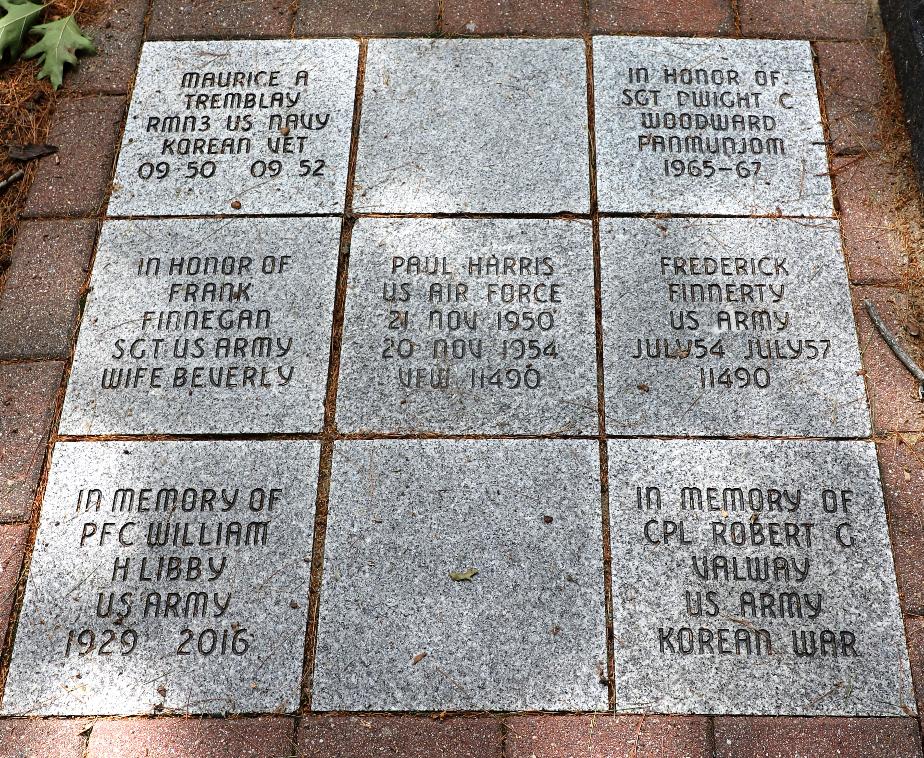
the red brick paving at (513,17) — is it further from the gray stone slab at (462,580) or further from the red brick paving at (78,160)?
the gray stone slab at (462,580)

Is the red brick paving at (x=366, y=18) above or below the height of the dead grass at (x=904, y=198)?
above

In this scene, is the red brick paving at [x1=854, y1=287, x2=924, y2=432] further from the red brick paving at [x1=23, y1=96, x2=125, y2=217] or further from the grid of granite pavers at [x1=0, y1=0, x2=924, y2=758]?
the red brick paving at [x1=23, y1=96, x2=125, y2=217]

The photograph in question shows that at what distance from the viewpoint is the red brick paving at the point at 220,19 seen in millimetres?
3551

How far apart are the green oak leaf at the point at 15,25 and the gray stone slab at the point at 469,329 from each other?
1919 millimetres

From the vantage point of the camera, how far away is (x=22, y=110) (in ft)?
11.4

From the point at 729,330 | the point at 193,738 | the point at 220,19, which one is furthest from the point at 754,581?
the point at 220,19

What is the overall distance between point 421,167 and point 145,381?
4.54 ft

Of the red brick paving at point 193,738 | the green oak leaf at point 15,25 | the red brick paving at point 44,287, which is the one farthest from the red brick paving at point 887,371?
the green oak leaf at point 15,25

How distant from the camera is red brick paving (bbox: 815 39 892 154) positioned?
10.8 feet

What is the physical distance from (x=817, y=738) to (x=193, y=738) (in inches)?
78.7

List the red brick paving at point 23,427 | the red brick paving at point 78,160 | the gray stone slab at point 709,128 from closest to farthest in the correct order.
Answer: the red brick paving at point 23,427 → the gray stone slab at point 709,128 → the red brick paving at point 78,160

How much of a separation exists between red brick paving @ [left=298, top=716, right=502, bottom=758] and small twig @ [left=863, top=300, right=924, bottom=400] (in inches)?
77.5

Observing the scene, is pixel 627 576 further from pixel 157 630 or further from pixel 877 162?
pixel 877 162

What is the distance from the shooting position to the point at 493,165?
10.6 feet
